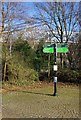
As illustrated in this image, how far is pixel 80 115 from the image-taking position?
22.6 ft

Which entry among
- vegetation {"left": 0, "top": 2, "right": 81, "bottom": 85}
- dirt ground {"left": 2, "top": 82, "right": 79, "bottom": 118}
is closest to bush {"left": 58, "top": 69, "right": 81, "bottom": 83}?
vegetation {"left": 0, "top": 2, "right": 81, "bottom": 85}

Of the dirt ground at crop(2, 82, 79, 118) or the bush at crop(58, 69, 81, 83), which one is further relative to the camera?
the bush at crop(58, 69, 81, 83)

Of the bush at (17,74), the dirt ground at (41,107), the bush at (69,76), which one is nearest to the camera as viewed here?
the dirt ground at (41,107)

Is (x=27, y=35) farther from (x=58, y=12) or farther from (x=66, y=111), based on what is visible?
(x=66, y=111)

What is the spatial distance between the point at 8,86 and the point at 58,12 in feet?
25.8

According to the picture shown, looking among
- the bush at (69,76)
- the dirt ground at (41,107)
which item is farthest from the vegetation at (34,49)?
the dirt ground at (41,107)

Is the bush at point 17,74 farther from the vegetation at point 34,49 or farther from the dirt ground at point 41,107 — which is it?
the dirt ground at point 41,107

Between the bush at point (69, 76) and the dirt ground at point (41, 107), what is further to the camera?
the bush at point (69, 76)

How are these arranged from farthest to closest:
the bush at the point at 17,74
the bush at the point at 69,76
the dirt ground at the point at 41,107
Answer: the bush at the point at 69,76
the bush at the point at 17,74
the dirt ground at the point at 41,107

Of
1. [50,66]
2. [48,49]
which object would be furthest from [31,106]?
[50,66]

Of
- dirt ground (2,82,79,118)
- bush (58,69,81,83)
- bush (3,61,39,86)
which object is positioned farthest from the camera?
bush (58,69,81,83)

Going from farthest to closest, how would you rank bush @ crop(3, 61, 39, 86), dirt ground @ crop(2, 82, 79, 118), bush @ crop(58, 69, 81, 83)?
1. bush @ crop(58, 69, 81, 83)
2. bush @ crop(3, 61, 39, 86)
3. dirt ground @ crop(2, 82, 79, 118)

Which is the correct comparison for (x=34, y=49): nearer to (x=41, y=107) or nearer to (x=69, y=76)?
(x=69, y=76)

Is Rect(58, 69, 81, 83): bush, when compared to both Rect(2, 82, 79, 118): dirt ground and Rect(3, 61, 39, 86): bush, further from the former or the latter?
Rect(2, 82, 79, 118): dirt ground
